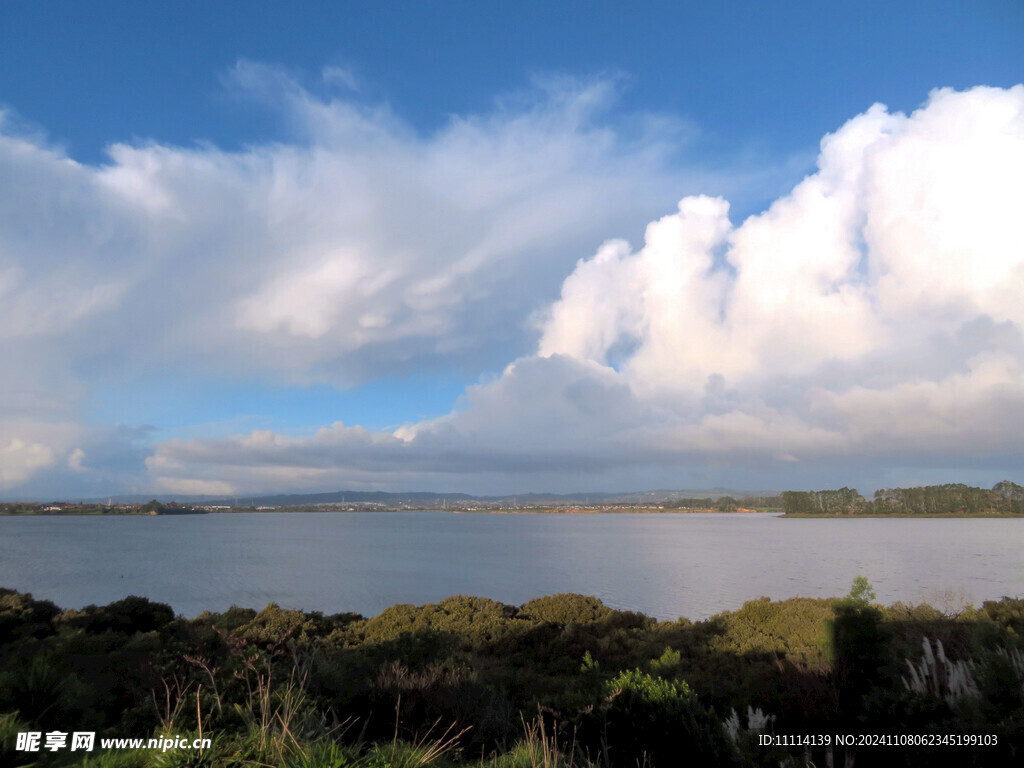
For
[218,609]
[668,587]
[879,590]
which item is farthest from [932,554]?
[218,609]

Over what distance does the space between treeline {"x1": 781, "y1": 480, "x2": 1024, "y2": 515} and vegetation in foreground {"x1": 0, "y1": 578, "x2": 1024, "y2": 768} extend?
135741 millimetres

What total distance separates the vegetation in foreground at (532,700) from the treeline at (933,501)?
445 feet

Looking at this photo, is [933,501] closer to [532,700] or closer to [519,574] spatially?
[519,574]

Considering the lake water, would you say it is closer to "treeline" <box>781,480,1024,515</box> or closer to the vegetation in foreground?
the vegetation in foreground

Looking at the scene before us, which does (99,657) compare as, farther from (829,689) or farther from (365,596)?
(365,596)

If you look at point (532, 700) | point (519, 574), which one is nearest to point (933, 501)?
point (519, 574)

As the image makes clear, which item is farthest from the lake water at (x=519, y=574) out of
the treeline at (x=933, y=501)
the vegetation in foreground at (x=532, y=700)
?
the treeline at (x=933, y=501)

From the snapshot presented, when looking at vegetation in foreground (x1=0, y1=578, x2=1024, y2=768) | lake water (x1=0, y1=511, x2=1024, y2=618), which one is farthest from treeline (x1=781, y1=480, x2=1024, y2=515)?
vegetation in foreground (x1=0, y1=578, x2=1024, y2=768)

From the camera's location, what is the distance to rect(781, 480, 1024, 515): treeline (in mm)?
120438

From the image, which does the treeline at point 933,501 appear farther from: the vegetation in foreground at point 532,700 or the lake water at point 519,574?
the vegetation in foreground at point 532,700

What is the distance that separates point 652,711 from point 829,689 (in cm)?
266

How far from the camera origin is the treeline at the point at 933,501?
120 metres

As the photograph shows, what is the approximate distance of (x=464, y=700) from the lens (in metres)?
6.58

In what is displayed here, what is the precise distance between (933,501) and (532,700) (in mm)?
145856
